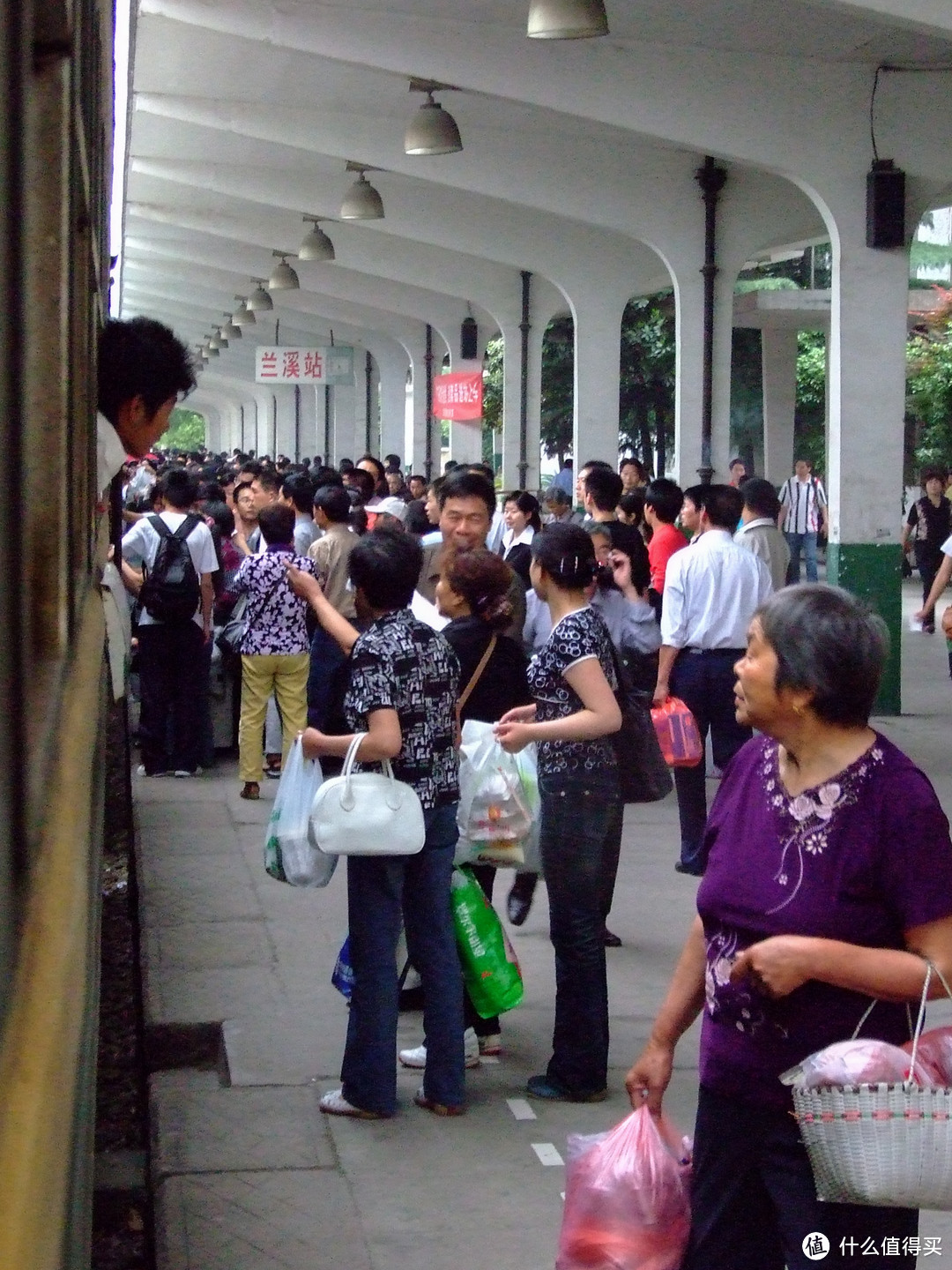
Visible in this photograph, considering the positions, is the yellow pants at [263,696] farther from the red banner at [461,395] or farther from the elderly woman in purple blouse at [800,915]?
the red banner at [461,395]

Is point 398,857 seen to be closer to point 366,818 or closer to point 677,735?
point 366,818

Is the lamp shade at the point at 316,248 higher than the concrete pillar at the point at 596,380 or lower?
higher

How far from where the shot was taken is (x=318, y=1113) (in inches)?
195

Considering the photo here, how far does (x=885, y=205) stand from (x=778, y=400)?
1661cm

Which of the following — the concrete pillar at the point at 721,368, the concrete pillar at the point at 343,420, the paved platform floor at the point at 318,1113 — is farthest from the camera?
the concrete pillar at the point at 343,420

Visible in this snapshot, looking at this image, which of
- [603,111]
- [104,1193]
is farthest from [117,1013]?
[603,111]

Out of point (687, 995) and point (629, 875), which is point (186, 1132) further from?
point (629, 875)

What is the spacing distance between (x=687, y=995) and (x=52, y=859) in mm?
1317

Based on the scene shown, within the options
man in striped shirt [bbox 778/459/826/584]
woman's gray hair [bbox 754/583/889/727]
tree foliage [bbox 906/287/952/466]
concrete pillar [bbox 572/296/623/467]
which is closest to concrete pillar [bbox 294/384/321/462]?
tree foliage [bbox 906/287/952/466]

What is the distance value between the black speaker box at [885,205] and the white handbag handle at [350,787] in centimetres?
827

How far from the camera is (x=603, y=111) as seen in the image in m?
12.6

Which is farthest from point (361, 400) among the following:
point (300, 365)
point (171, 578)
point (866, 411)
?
point (171, 578)

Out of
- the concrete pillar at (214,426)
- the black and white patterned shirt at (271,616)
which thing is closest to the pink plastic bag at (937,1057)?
the black and white patterned shirt at (271,616)

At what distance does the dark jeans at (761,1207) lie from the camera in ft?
8.16
